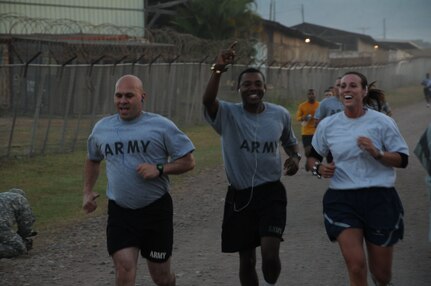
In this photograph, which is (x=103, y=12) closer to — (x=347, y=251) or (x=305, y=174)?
(x=305, y=174)

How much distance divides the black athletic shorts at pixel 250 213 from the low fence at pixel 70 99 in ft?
36.3

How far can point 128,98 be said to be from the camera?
7.00m

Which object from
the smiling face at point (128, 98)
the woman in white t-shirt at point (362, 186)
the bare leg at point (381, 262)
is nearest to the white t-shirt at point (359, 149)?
the woman in white t-shirt at point (362, 186)

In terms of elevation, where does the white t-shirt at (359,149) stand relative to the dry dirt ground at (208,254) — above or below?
above

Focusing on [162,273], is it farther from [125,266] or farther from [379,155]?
[379,155]

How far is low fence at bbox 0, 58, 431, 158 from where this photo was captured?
61.4 feet

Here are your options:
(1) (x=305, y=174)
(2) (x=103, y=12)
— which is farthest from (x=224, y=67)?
(2) (x=103, y=12)

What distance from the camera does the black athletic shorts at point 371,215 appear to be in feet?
22.7

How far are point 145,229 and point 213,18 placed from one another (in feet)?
119

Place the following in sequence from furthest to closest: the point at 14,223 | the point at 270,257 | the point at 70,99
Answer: the point at 70,99
the point at 14,223
the point at 270,257

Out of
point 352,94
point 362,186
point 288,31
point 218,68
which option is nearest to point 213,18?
point 288,31

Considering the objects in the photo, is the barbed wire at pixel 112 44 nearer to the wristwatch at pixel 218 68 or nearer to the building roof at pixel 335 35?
the wristwatch at pixel 218 68

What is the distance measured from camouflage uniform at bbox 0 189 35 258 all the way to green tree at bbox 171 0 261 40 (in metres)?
32.6

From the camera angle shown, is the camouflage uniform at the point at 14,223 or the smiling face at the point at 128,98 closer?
the smiling face at the point at 128,98
